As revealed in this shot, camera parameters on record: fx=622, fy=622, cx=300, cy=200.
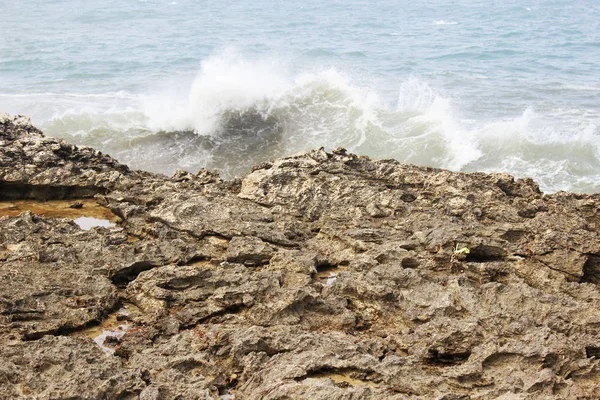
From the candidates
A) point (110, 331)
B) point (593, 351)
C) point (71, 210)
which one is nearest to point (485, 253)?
point (593, 351)

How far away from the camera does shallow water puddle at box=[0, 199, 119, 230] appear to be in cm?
808

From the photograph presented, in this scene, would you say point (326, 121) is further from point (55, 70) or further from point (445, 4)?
point (445, 4)

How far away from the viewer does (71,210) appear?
8.40 m

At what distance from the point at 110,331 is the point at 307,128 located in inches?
460

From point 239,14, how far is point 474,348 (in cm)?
3984

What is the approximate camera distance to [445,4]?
4459cm

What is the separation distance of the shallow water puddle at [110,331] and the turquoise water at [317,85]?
7698 mm

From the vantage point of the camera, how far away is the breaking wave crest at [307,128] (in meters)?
14.7

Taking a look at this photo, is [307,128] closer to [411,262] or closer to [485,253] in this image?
[485,253]

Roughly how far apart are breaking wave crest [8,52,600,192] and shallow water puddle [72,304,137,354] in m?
7.60

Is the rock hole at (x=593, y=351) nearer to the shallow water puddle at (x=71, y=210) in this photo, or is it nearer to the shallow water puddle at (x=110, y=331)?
the shallow water puddle at (x=110, y=331)

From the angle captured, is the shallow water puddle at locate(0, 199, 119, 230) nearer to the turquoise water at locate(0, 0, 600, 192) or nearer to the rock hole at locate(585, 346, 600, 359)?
the turquoise water at locate(0, 0, 600, 192)

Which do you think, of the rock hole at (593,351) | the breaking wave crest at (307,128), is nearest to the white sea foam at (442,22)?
the breaking wave crest at (307,128)

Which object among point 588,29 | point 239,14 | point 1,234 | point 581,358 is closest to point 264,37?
point 239,14
